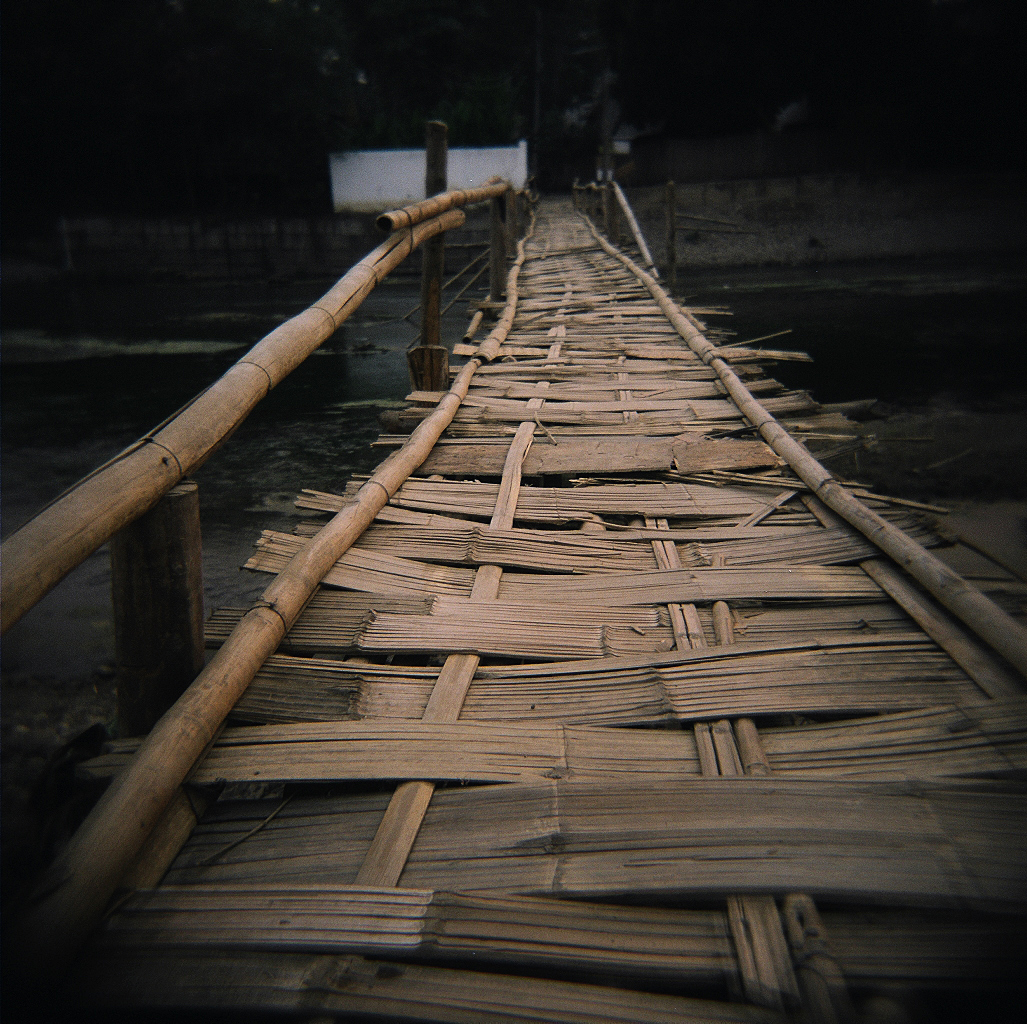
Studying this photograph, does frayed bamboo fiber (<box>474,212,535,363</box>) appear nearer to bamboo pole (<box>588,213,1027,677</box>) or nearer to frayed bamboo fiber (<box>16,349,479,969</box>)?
bamboo pole (<box>588,213,1027,677</box>)

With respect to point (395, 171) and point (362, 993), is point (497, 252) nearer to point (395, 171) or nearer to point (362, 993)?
point (362, 993)

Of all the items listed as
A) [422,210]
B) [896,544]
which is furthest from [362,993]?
[422,210]

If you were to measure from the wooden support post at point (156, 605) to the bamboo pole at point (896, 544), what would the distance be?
1.34 metres

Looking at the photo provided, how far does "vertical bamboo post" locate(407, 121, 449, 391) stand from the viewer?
12.1 ft

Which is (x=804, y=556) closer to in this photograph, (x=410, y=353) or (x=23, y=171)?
(x=410, y=353)

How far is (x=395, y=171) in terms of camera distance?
19.4 meters

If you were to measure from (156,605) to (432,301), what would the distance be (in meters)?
3.22

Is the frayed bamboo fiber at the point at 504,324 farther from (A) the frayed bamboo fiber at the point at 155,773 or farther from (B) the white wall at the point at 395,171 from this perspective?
(B) the white wall at the point at 395,171

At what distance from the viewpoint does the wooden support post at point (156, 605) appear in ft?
4.16

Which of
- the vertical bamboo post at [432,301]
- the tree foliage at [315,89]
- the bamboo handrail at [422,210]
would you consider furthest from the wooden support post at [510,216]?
the tree foliage at [315,89]

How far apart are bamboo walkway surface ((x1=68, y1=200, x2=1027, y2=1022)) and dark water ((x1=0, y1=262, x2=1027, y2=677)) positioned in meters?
3.45

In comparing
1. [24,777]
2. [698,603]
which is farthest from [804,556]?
[24,777]

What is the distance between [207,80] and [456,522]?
1948cm

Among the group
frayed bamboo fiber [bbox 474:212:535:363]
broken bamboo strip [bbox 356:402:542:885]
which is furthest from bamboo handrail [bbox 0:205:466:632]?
frayed bamboo fiber [bbox 474:212:535:363]
